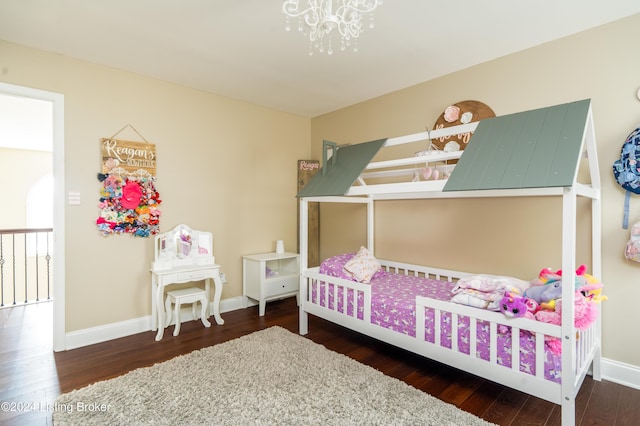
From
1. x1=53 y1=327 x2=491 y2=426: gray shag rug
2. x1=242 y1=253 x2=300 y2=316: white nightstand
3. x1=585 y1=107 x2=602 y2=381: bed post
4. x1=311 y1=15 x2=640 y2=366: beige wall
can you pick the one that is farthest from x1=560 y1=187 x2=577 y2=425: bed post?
x1=242 y1=253 x2=300 y2=316: white nightstand

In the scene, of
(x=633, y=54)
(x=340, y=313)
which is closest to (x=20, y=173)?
(x=340, y=313)

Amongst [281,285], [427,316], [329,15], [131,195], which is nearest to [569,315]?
[427,316]

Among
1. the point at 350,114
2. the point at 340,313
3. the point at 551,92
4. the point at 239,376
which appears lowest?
the point at 239,376

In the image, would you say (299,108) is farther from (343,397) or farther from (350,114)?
(343,397)

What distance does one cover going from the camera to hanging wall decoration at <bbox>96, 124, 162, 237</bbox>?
2906 mm

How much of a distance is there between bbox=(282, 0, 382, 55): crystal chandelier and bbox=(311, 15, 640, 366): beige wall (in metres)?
1.17

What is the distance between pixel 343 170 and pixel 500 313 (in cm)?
170

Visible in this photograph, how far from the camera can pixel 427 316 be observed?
7.11ft

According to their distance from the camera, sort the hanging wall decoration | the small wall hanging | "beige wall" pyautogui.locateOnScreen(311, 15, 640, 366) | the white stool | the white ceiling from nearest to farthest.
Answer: the white ceiling → "beige wall" pyautogui.locateOnScreen(311, 15, 640, 366) → the small wall hanging → the hanging wall decoration → the white stool

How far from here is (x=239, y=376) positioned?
223 cm

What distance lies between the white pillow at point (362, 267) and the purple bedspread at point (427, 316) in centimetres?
10

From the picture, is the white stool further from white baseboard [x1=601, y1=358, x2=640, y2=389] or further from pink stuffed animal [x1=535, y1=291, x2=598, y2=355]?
white baseboard [x1=601, y1=358, x2=640, y2=389]

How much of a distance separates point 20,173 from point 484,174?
7.82 meters

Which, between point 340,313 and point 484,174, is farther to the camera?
point 340,313
